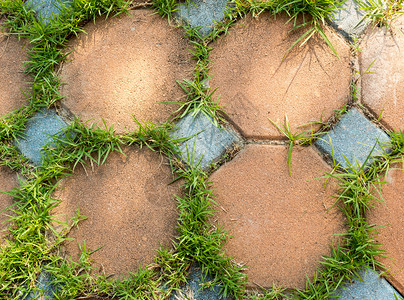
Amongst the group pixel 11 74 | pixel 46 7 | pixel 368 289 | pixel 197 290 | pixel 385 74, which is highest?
pixel 46 7

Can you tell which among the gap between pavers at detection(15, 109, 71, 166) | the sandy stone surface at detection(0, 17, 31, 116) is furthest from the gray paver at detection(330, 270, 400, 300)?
the sandy stone surface at detection(0, 17, 31, 116)

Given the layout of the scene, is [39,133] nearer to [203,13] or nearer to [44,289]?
[44,289]

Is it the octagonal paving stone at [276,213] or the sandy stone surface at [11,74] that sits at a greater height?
the sandy stone surface at [11,74]

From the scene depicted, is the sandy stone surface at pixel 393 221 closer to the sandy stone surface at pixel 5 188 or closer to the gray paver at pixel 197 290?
the gray paver at pixel 197 290

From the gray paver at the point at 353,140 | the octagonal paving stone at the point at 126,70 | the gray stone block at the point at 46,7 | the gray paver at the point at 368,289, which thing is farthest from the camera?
the gray stone block at the point at 46,7

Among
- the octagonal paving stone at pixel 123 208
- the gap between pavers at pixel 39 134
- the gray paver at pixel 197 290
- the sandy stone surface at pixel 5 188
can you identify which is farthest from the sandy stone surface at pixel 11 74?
the gray paver at pixel 197 290

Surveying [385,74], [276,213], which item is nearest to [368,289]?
[276,213]

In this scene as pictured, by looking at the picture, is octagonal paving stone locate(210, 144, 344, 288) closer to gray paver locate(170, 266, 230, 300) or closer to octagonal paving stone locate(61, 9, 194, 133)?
gray paver locate(170, 266, 230, 300)
